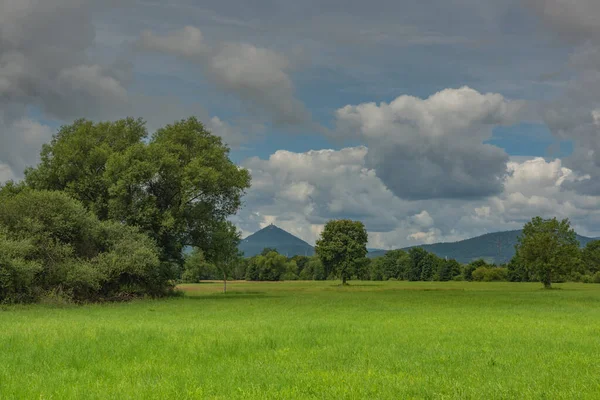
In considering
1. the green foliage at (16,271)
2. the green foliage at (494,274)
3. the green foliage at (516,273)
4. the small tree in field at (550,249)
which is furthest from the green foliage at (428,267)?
the green foliage at (16,271)

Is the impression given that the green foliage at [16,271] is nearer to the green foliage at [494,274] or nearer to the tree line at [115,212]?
the tree line at [115,212]

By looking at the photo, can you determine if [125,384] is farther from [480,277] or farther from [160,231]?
[480,277]

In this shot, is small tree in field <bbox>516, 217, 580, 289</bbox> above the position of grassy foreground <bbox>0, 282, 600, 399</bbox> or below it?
above

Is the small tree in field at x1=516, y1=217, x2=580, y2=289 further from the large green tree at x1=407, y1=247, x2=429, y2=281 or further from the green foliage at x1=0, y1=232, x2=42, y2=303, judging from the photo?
the large green tree at x1=407, y1=247, x2=429, y2=281

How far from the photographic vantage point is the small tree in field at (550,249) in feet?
284

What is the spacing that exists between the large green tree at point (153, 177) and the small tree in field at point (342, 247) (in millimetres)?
53018

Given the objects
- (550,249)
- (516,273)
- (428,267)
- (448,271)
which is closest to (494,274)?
(516,273)

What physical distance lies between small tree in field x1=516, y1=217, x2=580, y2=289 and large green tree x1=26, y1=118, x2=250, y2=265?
58021 mm

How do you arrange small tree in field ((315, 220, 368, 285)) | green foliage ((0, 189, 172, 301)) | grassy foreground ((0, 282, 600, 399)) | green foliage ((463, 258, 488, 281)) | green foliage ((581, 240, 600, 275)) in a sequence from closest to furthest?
grassy foreground ((0, 282, 600, 399))
green foliage ((0, 189, 172, 301))
small tree in field ((315, 220, 368, 285))
green foliage ((581, 240, 600, 275))
green foliage ((463, 258, 488, 281))

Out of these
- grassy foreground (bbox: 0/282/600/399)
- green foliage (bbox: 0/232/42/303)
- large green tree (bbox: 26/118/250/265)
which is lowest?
grassy foreground (bbox: 0/282/600/399)

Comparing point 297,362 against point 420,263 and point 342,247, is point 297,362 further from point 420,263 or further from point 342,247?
point 420,263

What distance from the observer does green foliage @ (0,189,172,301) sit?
129 feet

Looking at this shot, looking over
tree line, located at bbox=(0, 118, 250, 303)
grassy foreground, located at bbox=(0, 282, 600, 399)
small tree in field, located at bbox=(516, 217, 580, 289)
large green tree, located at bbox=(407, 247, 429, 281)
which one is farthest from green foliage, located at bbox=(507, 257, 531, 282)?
grassy foreground, located at bbox=(0, 282, 600, 399)

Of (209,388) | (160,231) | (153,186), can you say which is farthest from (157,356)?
(153,186)
